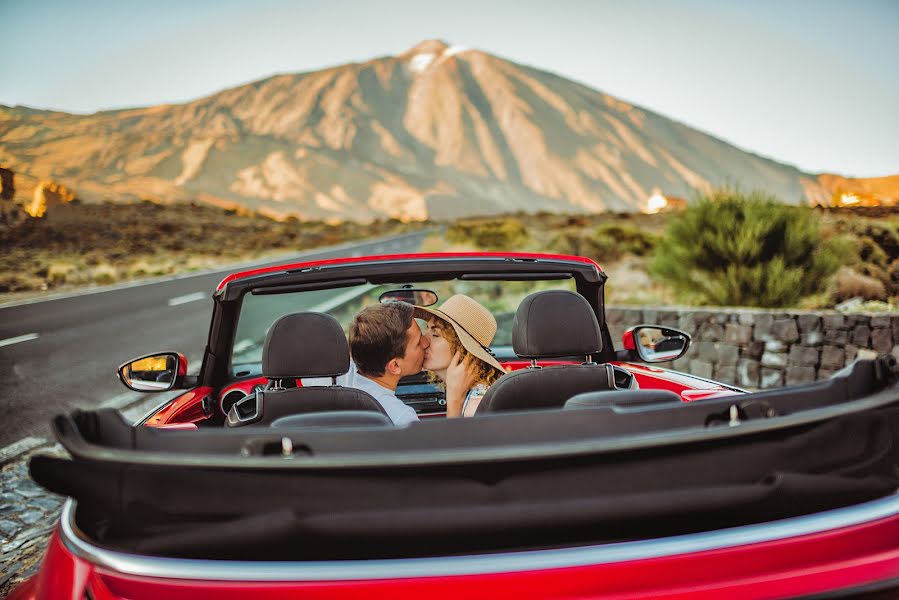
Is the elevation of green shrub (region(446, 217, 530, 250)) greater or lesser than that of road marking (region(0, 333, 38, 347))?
greater

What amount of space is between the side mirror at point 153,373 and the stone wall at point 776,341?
6176mm

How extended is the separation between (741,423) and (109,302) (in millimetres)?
18156

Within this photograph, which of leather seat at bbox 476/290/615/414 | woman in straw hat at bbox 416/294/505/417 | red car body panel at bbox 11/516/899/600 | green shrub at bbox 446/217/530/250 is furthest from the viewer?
green shrub at bbox 446/217/530/250

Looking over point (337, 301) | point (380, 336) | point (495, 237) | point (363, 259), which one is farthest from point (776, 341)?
point (495, 237)

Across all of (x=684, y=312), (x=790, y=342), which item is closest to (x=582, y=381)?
(x=790, y=342)

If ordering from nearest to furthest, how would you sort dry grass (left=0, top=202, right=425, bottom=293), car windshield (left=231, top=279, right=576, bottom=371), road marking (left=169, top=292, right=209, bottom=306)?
car windshield (left=231, top=279, right=576, bottom=371)
road marking (left=169, top=292, right=209, bottom=306)
dry grass (left=0, top=202, right=425, bottom=293)

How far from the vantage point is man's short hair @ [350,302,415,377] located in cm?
294

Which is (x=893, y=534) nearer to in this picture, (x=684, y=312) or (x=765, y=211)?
(x=684, y=312)

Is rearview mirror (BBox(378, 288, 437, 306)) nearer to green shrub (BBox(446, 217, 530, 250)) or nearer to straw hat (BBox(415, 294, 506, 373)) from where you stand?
straw hat (BBox(415, 294, 506, 373))

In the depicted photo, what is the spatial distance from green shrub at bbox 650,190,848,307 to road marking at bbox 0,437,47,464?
29.4 feet

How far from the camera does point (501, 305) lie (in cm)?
1478

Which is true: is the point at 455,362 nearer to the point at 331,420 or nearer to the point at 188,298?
the point at 331,420

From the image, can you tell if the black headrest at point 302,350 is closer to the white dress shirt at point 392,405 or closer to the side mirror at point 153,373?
the white dress shirt at point 392,405

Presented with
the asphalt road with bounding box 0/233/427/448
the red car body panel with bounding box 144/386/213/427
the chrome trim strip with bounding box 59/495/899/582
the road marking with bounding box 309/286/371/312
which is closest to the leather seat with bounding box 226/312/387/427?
the red car body panel with bounding box 144/386/213/427
